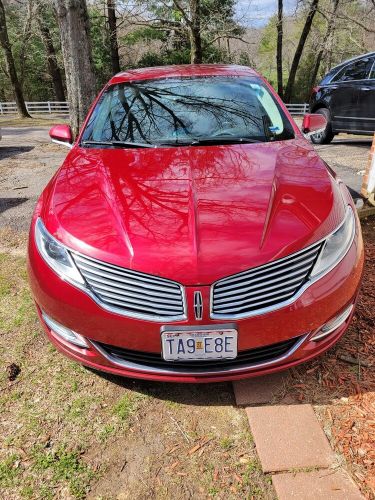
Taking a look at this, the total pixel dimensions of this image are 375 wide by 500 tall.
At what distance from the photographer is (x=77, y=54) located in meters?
5.93

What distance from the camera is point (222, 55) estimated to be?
2250 cm

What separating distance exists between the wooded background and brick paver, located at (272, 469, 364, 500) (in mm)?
10900

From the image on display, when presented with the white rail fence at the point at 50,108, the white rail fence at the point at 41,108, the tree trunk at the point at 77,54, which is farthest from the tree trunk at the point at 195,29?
the white rail fence at the point at 41,108

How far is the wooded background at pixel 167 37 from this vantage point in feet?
55.8

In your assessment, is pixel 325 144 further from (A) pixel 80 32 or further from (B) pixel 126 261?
(B) pixel 126 261

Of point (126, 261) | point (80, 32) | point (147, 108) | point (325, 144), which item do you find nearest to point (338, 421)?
point (126, 261)

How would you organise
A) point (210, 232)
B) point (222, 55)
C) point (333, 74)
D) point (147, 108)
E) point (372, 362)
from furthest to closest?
point (222, 55) → point (333, 74) → point (147, 108) → point (372, 362) → point (210, 232)

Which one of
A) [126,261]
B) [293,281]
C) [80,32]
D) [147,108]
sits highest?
[80,32]

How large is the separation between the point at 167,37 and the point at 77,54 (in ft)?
53.7

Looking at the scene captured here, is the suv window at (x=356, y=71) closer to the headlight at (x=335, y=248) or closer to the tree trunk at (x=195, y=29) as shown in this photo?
the headlight at (x=335, y=248)

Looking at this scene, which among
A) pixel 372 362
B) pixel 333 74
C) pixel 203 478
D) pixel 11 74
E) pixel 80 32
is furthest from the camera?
pixel 11 74

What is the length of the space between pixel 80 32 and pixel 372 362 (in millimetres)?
5755

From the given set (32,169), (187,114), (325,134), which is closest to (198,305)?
(187,114)

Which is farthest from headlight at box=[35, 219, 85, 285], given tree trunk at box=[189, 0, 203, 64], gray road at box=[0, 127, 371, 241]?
tree trunk at box=[189, 0, 203, 64]
